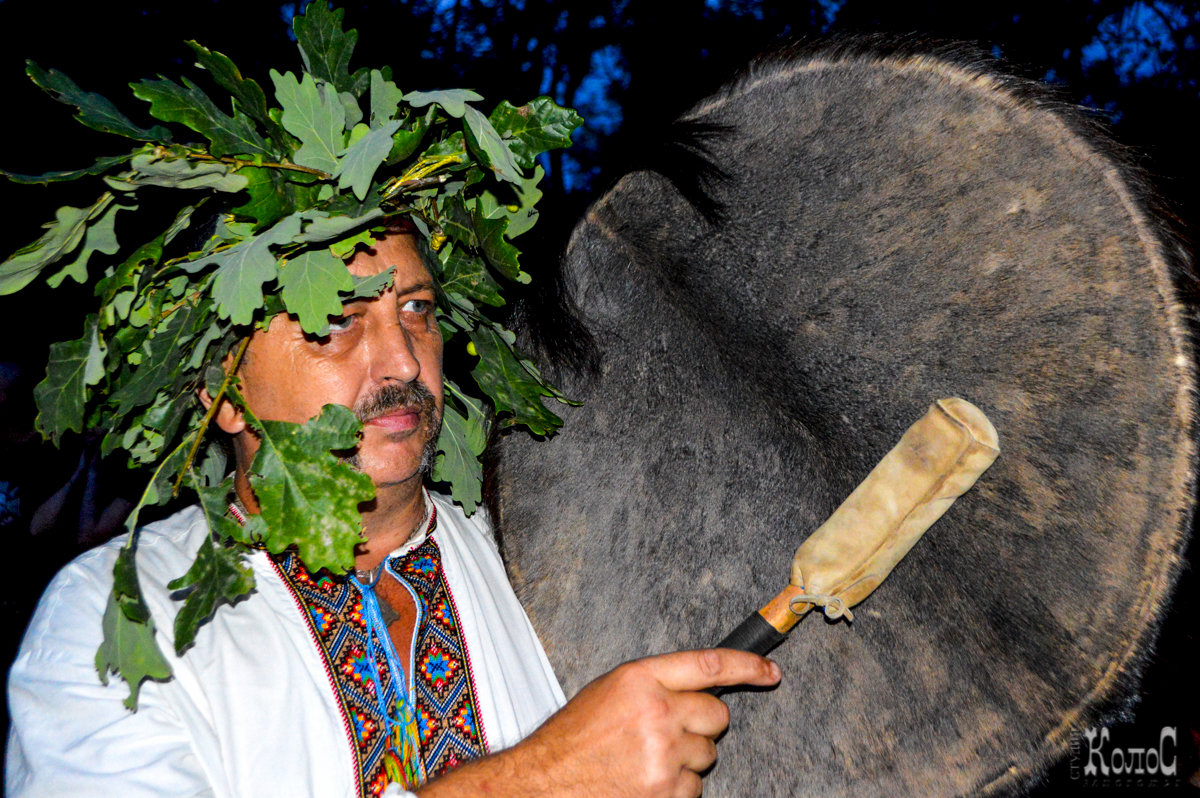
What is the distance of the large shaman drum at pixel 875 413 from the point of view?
104 centimetres

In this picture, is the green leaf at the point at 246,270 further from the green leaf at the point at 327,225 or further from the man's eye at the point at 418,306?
the man's eye at the point at 418,306

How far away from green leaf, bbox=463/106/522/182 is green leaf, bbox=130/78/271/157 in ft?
1.10

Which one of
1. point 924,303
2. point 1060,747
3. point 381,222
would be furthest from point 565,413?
point 1060,747

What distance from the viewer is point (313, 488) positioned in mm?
1331

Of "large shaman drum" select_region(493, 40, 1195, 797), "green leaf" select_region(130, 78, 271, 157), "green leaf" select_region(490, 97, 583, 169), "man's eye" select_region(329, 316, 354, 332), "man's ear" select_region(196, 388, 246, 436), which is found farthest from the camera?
"man's ear" select_region(196, 388, 246, 436)

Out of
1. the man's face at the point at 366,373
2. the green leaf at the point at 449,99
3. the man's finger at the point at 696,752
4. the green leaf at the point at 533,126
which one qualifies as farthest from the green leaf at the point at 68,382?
the man's finger at the point at 696,752

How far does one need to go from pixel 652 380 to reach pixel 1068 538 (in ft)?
2.67

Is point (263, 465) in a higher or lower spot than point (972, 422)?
lower

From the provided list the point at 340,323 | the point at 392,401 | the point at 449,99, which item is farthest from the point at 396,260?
the point at 449,99

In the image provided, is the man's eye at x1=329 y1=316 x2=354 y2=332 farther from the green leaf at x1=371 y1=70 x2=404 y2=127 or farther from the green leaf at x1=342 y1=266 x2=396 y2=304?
the green leaf at x1=371 y1=70 x2=404 y2=127

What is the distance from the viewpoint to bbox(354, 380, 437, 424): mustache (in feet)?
5.34

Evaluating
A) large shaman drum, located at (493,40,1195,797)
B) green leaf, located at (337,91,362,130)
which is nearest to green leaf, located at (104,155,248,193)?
green leaf, located at (337,91,362,130)

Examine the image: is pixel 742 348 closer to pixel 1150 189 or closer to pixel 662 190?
pixel 662 190

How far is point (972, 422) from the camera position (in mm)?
Result: 1172
